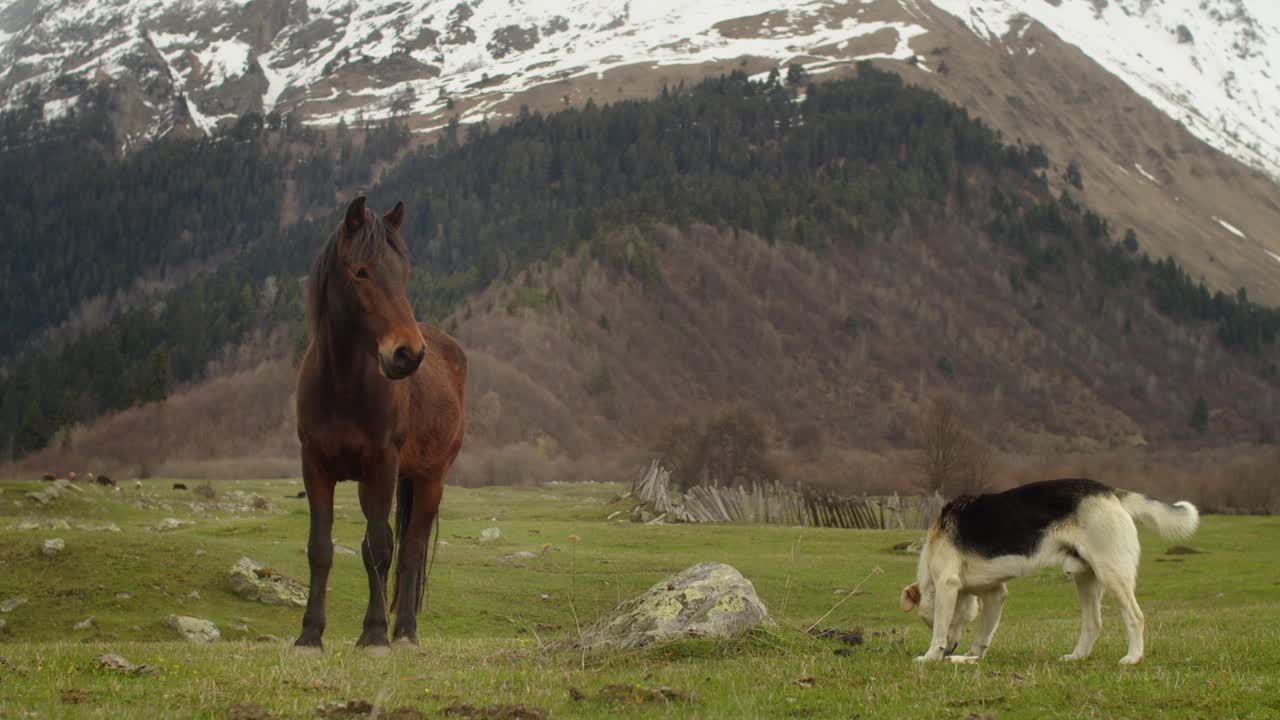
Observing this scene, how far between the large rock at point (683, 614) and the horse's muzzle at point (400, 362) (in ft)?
10.2

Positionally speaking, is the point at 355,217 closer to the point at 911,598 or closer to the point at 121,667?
the point at 121,667

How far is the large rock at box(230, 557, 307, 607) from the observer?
2177 centimetres

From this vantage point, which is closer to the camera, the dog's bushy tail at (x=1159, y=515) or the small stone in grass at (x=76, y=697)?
the small stone in grass at (x=76, y=697)

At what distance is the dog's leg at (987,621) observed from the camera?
36.4 feet

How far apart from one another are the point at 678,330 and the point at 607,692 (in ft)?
440

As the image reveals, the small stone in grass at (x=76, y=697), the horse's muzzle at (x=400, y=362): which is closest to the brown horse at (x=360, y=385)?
the horse's muzzle at (x=400, y=362)

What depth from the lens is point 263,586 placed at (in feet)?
72.3

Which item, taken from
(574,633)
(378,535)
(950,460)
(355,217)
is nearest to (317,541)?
(378,535)

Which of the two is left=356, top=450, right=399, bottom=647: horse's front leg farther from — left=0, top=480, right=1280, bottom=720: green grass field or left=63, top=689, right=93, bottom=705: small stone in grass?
left=63, top=689, right=93, bottom=705: small stone in grass

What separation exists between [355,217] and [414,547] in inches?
168

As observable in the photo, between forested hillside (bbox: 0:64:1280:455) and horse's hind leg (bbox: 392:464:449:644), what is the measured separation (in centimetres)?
11723

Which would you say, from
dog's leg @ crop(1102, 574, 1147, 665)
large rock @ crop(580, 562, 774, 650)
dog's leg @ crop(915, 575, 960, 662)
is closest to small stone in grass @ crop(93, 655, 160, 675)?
large rock @ crop(580, 562, 774, 650)

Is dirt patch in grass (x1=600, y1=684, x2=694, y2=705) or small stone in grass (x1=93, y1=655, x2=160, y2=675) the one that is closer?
dirt patch in grass (x1=600, y1=684, x2=694, y2=705)

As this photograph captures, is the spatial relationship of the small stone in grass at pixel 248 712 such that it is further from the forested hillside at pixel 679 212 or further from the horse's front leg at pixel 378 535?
the forested hillside at pixel 679 212
